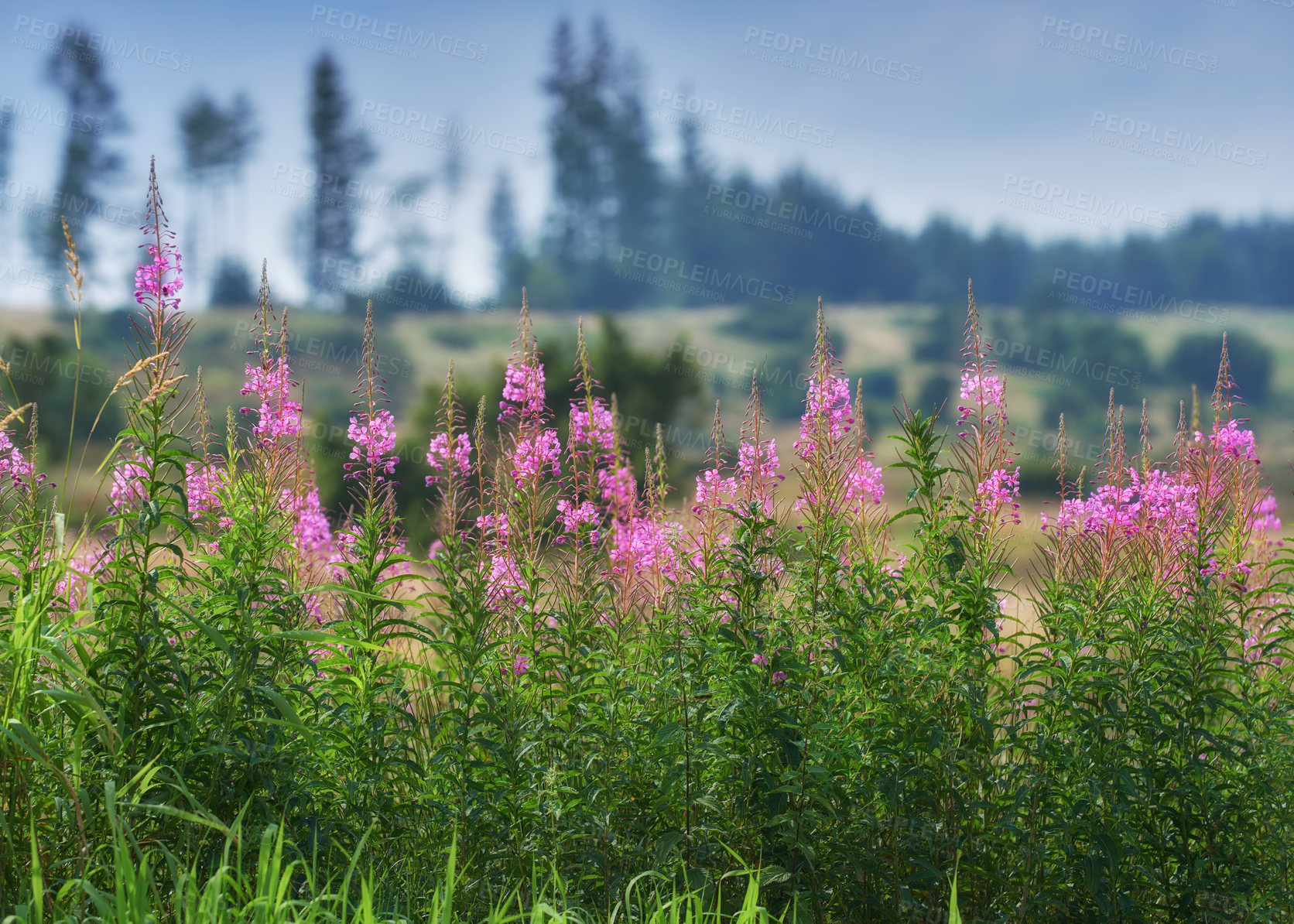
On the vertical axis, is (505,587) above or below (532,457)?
below

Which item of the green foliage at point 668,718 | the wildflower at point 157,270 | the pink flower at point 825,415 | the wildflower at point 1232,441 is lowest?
the green foliage at point 668,718

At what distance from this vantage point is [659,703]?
417cm

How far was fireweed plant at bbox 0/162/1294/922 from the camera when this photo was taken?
12.0 ft

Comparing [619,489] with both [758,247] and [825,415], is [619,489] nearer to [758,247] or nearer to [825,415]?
[825,415]

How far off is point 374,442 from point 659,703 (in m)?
1.93

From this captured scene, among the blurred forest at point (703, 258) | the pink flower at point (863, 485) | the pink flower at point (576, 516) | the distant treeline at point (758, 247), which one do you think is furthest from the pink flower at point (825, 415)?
the distant treeline at point (758, 247)

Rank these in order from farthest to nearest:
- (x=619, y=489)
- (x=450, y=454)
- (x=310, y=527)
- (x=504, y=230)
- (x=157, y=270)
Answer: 1. (x=504, y=230)
2. (x=310, y=527)
3. (x=619, y=489)
4. (x=450, y=454)
5. (x=157, y=270)

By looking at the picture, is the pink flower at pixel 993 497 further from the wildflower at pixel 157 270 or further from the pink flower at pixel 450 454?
the wildflower at pixel 157 270

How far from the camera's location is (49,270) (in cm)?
5622

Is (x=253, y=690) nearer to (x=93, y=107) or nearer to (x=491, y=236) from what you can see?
(x=93, y=107)

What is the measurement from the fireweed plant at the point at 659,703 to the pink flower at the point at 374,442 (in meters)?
0.05

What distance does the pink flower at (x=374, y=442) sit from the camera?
15.0ft

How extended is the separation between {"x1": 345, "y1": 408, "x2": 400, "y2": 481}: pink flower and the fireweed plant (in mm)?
54

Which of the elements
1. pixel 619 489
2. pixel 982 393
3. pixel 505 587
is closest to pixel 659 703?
pixel 505 587
